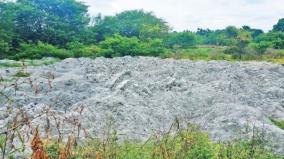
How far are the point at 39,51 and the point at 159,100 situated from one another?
2081 cm

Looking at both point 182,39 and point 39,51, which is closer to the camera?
point 39,51

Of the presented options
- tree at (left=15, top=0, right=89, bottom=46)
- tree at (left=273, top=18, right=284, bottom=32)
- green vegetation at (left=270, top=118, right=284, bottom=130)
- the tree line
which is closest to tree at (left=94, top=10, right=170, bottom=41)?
the tree line

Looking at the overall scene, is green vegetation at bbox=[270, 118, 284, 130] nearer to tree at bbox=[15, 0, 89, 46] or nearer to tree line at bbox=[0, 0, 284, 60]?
tree line at bbox=[0, 0, 284, 60]

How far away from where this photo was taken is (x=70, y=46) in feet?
123

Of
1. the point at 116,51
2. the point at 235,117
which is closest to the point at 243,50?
the point at 116,51

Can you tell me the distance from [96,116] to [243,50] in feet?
109

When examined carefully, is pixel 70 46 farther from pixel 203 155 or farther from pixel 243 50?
pixel 203 155

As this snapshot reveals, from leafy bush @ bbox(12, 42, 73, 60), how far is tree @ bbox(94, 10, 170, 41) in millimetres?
9964

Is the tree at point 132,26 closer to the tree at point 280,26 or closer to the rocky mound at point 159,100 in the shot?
the tree at point 280,26

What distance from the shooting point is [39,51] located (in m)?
34.4

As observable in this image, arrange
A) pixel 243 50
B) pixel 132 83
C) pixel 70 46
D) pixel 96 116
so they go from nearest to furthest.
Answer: pixel 96 116, pixel 132 83, pixel 70 46, pixel 243 50

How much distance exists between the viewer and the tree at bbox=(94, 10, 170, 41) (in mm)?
47750

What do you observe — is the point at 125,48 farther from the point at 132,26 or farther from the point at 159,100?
the point at 159,100

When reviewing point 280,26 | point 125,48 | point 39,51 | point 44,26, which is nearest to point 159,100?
point 39,51
